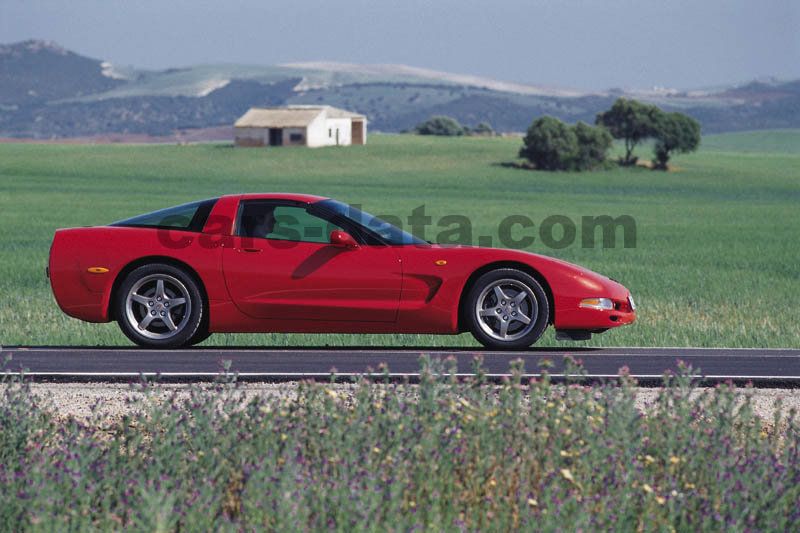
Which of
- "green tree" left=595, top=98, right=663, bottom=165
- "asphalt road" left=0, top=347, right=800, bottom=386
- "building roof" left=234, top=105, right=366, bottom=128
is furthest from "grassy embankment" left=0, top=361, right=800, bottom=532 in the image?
"building roof" left=234, top=105, right=366, bottom=128

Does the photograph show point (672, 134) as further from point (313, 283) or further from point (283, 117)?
point (313, 283)

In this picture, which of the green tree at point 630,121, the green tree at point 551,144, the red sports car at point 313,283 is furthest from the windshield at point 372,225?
the green tree at point 630,121

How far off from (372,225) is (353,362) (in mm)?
1395

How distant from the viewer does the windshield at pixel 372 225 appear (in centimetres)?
1196

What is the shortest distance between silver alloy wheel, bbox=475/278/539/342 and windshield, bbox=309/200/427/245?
35.1 inches

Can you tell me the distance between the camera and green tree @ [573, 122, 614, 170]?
89875mm

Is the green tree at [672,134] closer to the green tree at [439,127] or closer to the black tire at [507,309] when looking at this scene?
the green tree at [439,127]

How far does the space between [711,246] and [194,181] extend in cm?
4411

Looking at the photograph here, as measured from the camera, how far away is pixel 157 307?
12016 millimetres

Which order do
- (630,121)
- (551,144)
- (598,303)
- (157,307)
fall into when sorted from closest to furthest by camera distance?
1. (598,303)
2. (157,307)
3. (551,144)
4. (630,121)

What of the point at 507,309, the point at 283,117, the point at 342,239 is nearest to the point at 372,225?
the point at 342,239

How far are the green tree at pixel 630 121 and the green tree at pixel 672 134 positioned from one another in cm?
67

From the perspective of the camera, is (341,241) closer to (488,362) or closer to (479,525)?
(488,362)

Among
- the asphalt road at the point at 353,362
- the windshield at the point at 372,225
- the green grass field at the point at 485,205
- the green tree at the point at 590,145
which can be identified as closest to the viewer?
the asphalt road at the point at 353,362
